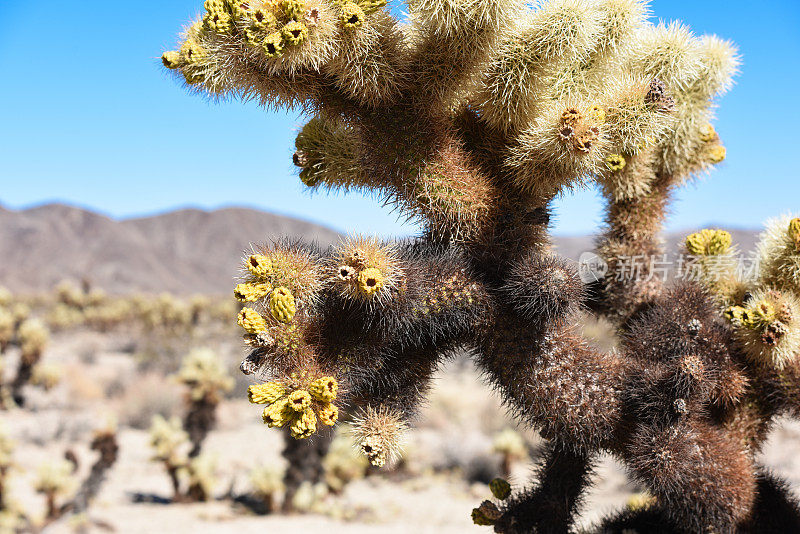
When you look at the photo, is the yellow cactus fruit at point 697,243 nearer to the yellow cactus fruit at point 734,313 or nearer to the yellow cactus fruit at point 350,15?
the yellow cactus fruit at point 734,313

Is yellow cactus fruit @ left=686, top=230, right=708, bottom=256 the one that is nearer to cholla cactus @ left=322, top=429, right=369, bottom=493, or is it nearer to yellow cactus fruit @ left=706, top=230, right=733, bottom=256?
yellow cactus fruit @ left=706, top=230, right=733, bottom=256

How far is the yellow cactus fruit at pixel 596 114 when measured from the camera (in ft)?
7.47

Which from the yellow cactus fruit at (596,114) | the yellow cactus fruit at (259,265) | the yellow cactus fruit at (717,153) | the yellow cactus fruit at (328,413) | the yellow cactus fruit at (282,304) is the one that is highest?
the yellow cactus fruit at (717,153)

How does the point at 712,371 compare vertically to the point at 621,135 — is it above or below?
below

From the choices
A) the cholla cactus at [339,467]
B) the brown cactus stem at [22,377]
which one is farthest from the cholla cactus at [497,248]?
the brown cactus stem at [22,377]

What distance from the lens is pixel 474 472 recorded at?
1212cm

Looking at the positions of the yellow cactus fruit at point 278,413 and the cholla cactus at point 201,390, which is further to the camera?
the cholla cactus at point 201,390

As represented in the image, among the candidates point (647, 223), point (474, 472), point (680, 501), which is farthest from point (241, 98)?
point (474, 472)

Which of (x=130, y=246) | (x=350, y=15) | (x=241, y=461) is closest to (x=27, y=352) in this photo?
(x=241, y=461)

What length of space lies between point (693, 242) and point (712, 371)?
2.49 ft

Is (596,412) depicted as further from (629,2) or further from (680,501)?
(629,2)

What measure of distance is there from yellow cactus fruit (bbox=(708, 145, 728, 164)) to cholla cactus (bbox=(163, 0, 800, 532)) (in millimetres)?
422

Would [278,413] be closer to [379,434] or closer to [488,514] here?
[379,434]

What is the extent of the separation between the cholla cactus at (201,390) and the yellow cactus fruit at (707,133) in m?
8.38
